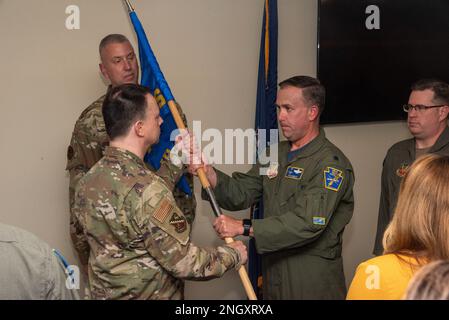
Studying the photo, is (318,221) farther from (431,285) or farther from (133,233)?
(431,285)

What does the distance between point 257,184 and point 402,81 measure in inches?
65.2

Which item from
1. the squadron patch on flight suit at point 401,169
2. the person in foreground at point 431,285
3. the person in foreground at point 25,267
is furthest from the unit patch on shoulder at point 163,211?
the squadron patch on flight suit at point 401,169

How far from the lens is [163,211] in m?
2.06

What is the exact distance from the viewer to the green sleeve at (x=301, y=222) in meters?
2.71

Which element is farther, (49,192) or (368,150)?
(368,150)

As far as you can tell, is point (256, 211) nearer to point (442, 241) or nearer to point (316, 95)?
point (316, 95)

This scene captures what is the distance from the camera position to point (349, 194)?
9.45 ft

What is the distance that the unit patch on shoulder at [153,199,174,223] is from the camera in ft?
6.72

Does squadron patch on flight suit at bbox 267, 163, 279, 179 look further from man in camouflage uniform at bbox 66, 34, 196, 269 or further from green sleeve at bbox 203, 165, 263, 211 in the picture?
man in camouflage uniform at bbox 66, 34, 196, 269

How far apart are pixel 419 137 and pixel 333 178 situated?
815 mm

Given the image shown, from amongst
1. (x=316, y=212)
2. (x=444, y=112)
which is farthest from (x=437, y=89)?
(x=316, y=212)

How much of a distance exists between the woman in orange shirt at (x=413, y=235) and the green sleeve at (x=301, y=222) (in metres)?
0.99

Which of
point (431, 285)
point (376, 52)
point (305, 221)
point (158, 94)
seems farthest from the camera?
point (376, 52)
